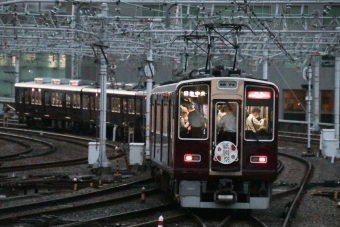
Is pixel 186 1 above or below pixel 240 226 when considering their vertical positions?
above

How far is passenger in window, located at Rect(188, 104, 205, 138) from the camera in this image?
14074mm

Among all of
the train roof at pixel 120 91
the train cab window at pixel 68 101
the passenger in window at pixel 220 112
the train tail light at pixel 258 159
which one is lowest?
the train cab window at pixel 68 101

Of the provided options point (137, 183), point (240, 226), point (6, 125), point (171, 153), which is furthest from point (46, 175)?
point (6, 125)

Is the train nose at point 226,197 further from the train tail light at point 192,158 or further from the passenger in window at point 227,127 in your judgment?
the passenger in window at point 227,127

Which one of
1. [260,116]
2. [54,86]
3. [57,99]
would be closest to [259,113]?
[260,116]

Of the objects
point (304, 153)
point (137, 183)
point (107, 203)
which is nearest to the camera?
point (107, 203)

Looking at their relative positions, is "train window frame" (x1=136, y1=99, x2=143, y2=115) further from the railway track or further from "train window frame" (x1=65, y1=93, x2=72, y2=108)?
the railway track

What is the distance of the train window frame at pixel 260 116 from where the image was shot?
46.0ft

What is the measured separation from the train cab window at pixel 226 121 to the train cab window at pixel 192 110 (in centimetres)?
23

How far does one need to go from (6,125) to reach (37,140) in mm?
11793

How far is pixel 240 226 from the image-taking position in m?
13.3

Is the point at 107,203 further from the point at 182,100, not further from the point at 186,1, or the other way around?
the point at 186,1

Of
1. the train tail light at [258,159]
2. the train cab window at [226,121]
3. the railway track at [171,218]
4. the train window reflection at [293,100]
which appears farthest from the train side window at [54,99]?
the train tail light at [258,159]

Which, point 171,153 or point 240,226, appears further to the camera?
point 171,153
